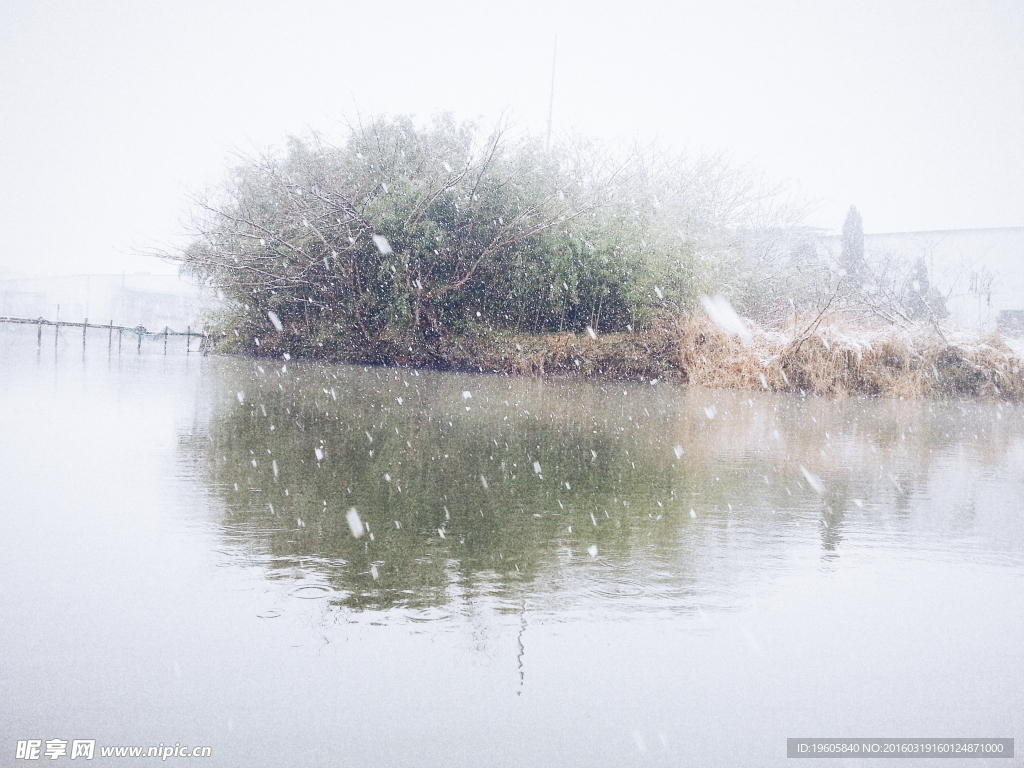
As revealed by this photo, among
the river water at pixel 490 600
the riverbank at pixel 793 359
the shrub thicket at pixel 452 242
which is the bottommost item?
the river water at pixel 490 600

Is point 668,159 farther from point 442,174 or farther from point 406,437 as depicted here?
point 406,437

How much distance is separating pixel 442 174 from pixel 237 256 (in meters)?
6.33

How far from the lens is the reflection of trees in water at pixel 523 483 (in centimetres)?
395

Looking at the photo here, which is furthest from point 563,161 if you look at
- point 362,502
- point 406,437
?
point 362,502

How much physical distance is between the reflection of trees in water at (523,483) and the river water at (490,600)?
35 millimetres

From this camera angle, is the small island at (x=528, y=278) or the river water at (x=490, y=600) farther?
the small island at (x=528, y=278)

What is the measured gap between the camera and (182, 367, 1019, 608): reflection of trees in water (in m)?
3.95

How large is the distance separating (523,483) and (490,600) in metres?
2.63

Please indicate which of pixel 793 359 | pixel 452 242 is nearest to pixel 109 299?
pixel 452 242

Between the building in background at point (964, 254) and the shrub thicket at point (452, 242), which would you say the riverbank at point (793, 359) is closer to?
the shrub thicket at point (452, 242)

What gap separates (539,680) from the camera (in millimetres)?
2680

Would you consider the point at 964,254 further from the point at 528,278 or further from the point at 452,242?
the point at 452,242

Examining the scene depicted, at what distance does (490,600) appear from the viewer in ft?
11.2

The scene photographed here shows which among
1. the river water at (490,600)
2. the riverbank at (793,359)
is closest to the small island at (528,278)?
the riverbank at (793,359)
